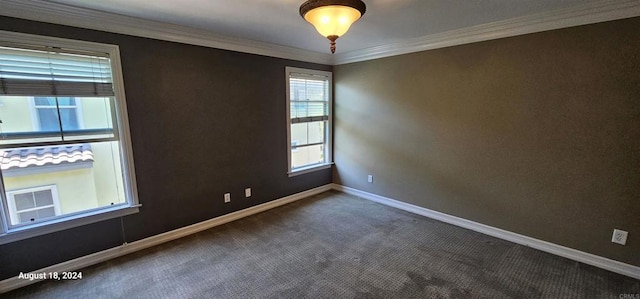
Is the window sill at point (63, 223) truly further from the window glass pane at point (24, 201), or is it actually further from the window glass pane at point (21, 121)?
the window glass pane at point (21, 121)

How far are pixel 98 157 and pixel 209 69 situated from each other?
57.1 inches

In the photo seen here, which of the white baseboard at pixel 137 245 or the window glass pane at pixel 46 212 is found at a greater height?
the window glass pane at pixel 46 212

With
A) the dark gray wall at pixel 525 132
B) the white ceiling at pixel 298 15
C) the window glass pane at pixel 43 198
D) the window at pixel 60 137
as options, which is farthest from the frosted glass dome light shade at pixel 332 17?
the window glass pane at pixel 43 198

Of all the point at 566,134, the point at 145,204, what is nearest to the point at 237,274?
the point at 145,204

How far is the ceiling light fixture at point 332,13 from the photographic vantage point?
5.80 feet

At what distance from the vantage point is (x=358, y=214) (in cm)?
373

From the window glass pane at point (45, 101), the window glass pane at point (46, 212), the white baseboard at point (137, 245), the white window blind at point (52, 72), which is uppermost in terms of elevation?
the white window blind at point (52, 72)

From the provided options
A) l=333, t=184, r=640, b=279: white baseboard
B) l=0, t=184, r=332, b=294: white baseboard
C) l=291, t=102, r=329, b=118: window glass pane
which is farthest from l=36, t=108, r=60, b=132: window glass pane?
l=333, t=184, r=640, b=279: white baseboard

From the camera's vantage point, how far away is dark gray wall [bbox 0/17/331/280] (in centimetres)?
244

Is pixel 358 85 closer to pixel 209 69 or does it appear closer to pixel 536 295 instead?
pixel 209 69

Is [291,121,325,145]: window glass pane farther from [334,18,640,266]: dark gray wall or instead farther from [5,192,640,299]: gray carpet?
[5,192,640,299]: gray carpet

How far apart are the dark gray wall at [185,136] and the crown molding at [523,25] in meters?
1.63

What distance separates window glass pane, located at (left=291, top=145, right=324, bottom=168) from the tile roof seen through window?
99.4 inches

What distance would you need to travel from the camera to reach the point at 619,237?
2.38 meters
